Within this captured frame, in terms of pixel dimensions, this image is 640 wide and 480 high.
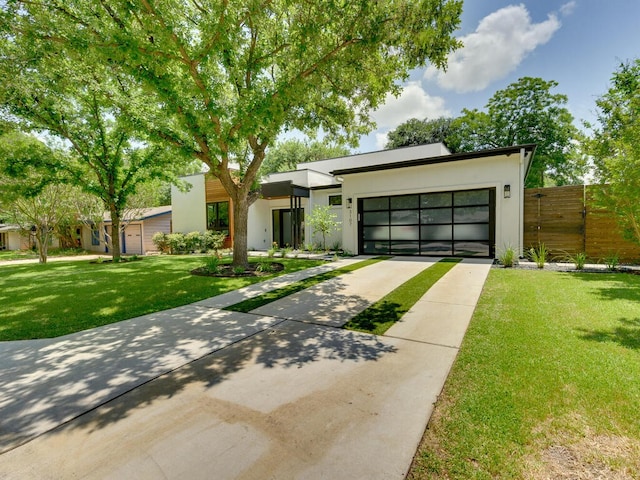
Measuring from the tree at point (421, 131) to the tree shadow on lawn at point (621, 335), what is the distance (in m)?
29.8

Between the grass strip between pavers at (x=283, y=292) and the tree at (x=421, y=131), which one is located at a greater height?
the tree at (x=421, y=131)

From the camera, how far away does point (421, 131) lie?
32.1 m

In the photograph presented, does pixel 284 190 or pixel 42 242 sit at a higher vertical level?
pixel 284 190

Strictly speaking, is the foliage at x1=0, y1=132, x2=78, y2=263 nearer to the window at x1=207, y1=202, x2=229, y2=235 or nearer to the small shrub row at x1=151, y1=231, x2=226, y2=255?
the small shrub row at x1=151, y1=231, x2=226, y2=255

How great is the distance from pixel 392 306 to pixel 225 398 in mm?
3624

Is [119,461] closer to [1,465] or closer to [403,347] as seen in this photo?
[1,465]

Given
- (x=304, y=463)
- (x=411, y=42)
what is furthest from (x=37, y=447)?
(x=411, y=42)

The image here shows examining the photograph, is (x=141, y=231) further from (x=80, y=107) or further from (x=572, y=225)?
(x=572, y=225)

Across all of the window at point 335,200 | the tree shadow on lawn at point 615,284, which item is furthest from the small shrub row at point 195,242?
the tree shadow on lawn at point 615,284

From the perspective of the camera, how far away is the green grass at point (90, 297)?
4973 mm

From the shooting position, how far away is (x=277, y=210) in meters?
19.5

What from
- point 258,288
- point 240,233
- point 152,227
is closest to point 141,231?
point 152,227

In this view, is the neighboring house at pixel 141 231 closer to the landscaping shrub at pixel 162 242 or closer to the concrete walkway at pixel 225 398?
the landscaping shrub at pixel 162 242

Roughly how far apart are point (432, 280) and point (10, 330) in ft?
27.4
